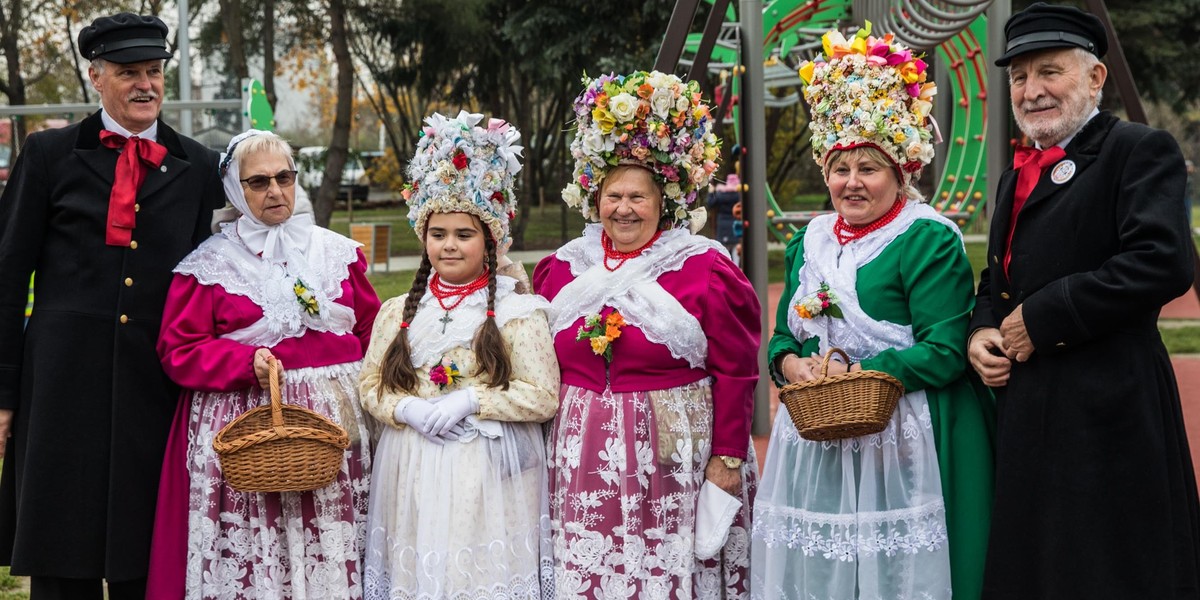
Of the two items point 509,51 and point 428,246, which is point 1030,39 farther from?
point 509,51

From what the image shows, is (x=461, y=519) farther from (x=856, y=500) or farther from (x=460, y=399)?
(x=856, y=500)

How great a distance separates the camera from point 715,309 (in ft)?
12.6

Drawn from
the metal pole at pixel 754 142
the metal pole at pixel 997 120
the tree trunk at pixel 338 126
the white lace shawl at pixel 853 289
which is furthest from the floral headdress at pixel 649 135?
the tree trunk at pixel 338 126

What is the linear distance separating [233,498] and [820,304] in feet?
6.74

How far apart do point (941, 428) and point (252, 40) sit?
829 inches

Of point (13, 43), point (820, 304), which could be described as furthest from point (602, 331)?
point (13, 43)

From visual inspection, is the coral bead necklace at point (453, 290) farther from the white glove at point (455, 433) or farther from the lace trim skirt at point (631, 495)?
the lace trim skirt at point (631, 495)

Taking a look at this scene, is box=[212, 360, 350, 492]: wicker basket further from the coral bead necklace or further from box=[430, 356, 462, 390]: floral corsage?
the coral bead necklace

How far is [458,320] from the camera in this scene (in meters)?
3.94

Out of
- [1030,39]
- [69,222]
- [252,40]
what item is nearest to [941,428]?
[1030,39]

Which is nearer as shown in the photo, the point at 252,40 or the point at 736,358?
the point at 736,358

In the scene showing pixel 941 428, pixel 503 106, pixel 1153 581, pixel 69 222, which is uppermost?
pixel 503 106

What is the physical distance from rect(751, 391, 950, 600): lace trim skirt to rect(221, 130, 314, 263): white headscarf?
6.10ft

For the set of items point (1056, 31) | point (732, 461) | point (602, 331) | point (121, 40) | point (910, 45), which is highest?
point (910, 45)
